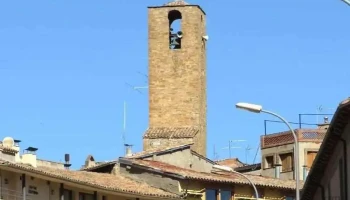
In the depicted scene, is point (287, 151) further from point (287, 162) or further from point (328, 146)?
point (328, 146)

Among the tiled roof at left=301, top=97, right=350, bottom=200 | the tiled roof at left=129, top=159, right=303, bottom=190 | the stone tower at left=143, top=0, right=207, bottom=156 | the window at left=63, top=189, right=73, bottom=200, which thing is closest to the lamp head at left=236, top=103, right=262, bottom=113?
the tiled roof at left=301, top=97, right=350, bottom=200

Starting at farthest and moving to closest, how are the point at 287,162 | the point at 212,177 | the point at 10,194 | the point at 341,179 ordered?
the point at 287,162 → the point at 212,177 → the point at 10,194 → the point at 341,179

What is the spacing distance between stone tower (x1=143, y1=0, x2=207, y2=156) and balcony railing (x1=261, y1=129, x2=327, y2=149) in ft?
24.0

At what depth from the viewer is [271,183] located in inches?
3189

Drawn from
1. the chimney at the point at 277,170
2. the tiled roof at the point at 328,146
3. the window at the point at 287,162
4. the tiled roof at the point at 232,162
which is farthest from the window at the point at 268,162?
the tiled roof at the point at 328,146

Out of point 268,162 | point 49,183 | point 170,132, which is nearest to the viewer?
point 49,183

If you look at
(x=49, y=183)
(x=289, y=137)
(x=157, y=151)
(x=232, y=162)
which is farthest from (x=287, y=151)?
(x=49, y=183)

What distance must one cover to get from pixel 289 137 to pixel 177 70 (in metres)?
14.0

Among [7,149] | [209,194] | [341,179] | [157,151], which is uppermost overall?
[157,151]

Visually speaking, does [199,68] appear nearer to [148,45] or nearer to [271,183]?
[148,45]

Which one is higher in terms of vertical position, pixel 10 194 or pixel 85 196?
pixel 85 196

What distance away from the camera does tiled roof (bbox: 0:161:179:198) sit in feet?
201

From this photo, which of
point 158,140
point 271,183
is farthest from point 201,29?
point 271,183

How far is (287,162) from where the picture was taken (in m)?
90.2
